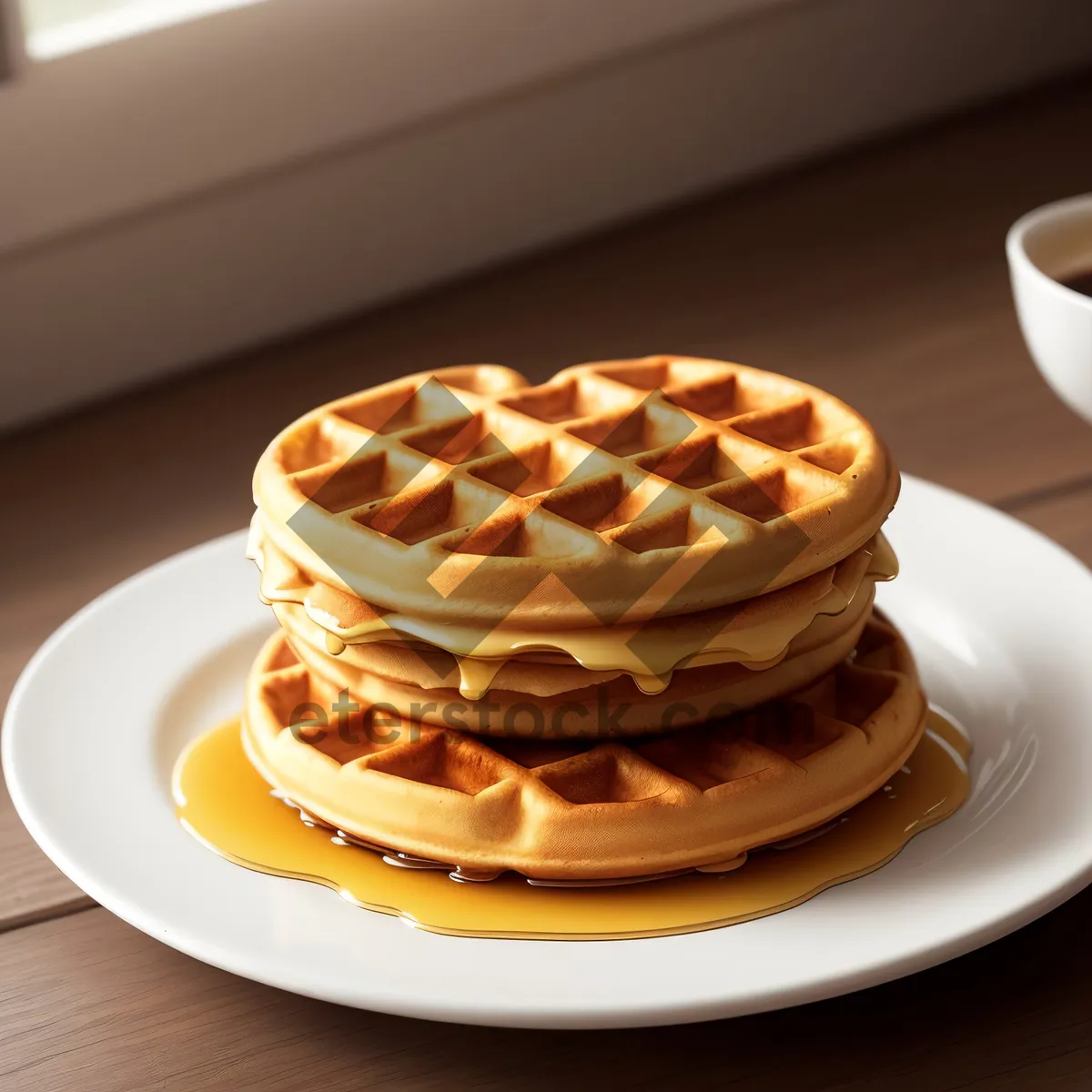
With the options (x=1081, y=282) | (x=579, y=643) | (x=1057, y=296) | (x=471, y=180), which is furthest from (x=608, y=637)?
(x=471, y=180)

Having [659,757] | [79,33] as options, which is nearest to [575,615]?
[659,757]

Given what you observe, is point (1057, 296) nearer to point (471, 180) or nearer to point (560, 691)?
point (560, 691)

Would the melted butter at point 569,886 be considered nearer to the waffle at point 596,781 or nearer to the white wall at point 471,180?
the waffle at point 596,781

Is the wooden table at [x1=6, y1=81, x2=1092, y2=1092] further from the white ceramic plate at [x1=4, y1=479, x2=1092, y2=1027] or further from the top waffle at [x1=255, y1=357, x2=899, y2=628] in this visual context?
the top waffle at [x1=255, y1=357, x2=899, y2=628]

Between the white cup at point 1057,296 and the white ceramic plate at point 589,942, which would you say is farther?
the white cup at point 1057,296

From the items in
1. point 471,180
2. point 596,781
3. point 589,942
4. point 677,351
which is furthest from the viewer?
point 471,180

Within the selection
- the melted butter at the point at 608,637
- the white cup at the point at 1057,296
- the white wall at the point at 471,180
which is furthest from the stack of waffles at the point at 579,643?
the white wall at the point at 471,180
